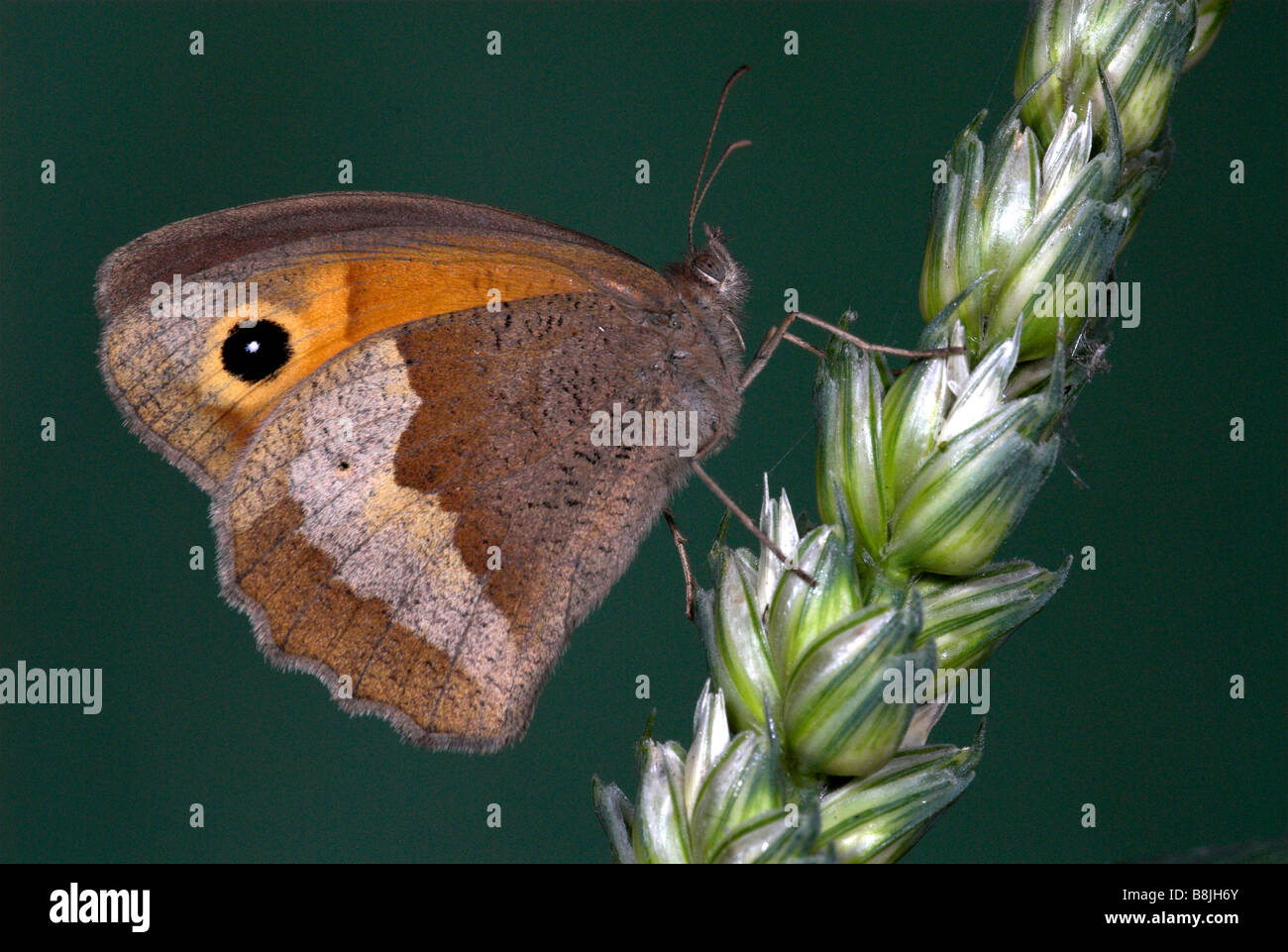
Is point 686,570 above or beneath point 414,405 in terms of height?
beneath

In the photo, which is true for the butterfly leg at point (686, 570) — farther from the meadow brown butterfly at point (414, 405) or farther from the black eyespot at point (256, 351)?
the black eyespot at point (256, 351)

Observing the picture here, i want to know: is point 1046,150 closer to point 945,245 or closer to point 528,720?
point 945,245

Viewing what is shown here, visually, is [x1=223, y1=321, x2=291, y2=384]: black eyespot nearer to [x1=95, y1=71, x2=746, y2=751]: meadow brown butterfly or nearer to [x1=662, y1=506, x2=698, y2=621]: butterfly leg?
[x1=95, y1=71, x2=746, y2=751]: meadow brown butterfly

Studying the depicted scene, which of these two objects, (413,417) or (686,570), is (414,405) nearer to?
(413,417)

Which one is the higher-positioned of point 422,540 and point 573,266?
point 573,266

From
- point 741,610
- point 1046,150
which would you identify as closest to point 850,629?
point 741,610

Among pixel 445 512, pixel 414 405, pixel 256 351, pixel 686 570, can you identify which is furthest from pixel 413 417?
pixel 686 570
